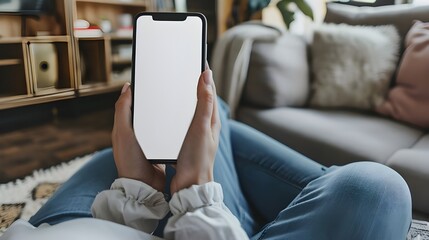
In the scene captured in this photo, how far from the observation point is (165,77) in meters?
0.47

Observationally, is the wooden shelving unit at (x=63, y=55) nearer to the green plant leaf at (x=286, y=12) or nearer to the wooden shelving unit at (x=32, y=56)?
the wooden shelving unit at (x=32, y=56)

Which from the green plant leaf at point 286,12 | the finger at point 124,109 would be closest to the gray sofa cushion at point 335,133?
the green plant leaf at point 286,12

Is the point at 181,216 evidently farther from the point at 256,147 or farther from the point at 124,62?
the point at 256,147

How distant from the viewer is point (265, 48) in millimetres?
1367

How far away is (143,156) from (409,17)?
3.83 feet

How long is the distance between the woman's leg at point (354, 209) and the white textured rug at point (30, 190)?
0.35m

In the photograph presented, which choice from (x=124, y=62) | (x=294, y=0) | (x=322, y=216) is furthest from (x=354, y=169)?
(x=294, y=0)

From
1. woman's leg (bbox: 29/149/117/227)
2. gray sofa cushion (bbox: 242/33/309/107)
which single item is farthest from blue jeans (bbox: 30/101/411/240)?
gray sofa cushion (bbox: 242/33/309/107)

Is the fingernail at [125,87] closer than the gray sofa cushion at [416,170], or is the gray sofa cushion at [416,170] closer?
the fingernail at [125,87]

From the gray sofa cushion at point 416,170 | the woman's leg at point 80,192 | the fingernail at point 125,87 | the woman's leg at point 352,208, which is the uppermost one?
the fingernail at point 125,87

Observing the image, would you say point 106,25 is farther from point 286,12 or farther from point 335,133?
point 286,12

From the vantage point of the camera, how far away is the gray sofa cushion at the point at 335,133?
103 centimetres

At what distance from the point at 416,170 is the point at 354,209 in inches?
19.2

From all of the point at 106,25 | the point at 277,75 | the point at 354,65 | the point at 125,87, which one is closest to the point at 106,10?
the point at 106,25
